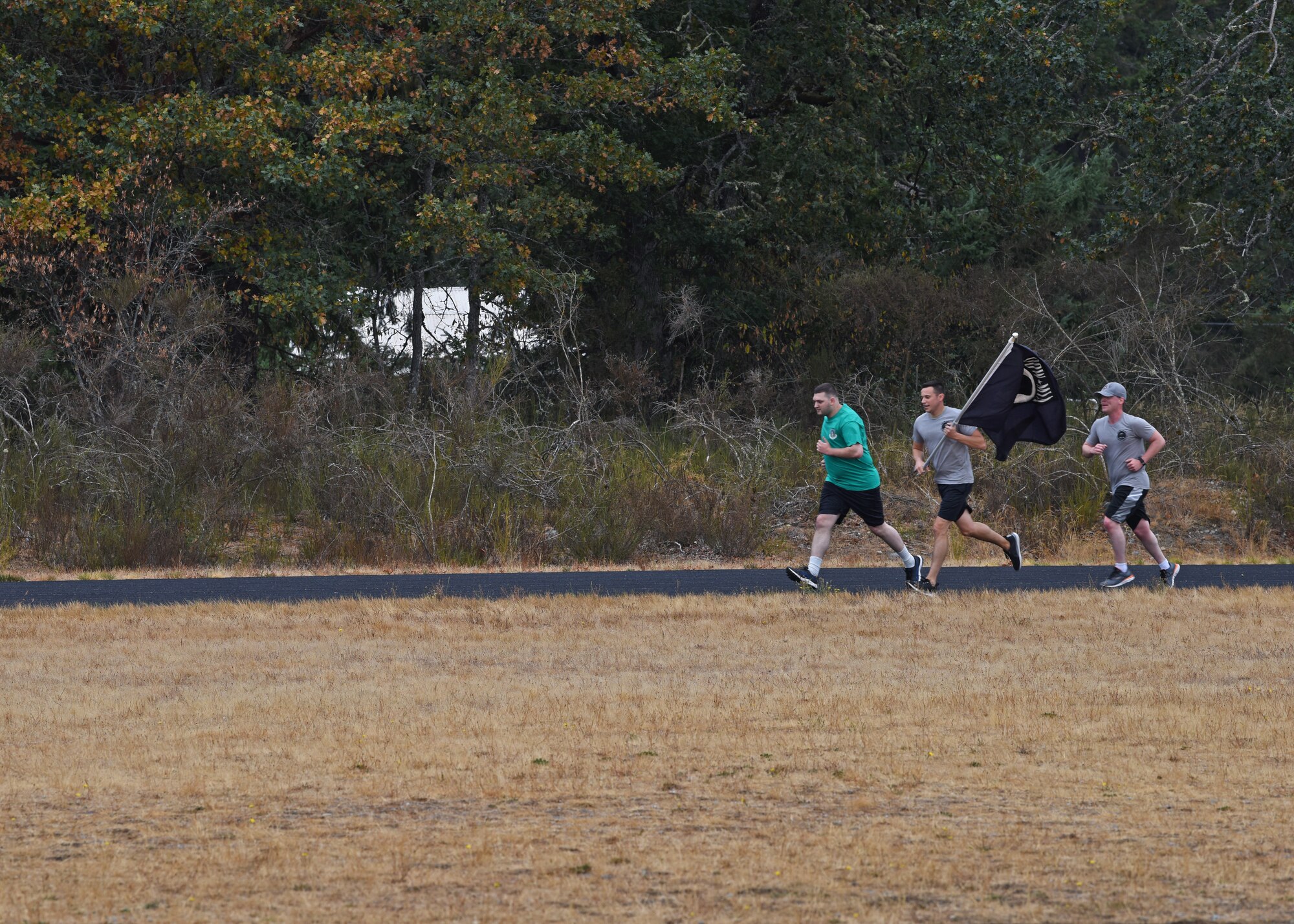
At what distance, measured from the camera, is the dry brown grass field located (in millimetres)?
5746

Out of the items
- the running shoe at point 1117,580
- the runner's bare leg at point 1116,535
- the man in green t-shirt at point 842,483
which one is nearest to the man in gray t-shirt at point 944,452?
the man in green t-shirt at point 842,483

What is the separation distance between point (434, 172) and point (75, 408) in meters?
8.05

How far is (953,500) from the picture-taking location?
14.1 m

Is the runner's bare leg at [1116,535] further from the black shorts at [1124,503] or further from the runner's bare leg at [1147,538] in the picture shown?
the runner's bare leg at [1147,538]

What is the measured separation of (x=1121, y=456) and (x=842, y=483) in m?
2.45

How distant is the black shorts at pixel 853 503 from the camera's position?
14.3 m

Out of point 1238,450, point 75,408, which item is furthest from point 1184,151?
point 75,408

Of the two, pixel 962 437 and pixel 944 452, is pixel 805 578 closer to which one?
pixel 944 452

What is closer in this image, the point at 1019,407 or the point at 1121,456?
the point at 1121,456

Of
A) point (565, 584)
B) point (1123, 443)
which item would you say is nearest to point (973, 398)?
point (1123, 443)

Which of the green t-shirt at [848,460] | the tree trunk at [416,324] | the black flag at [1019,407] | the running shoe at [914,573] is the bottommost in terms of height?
the running shoe at [914,573]

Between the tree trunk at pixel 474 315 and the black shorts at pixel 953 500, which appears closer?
the black shorts at pixel 953 500

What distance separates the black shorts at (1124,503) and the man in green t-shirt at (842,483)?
1.71 m

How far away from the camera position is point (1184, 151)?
21.5 m
